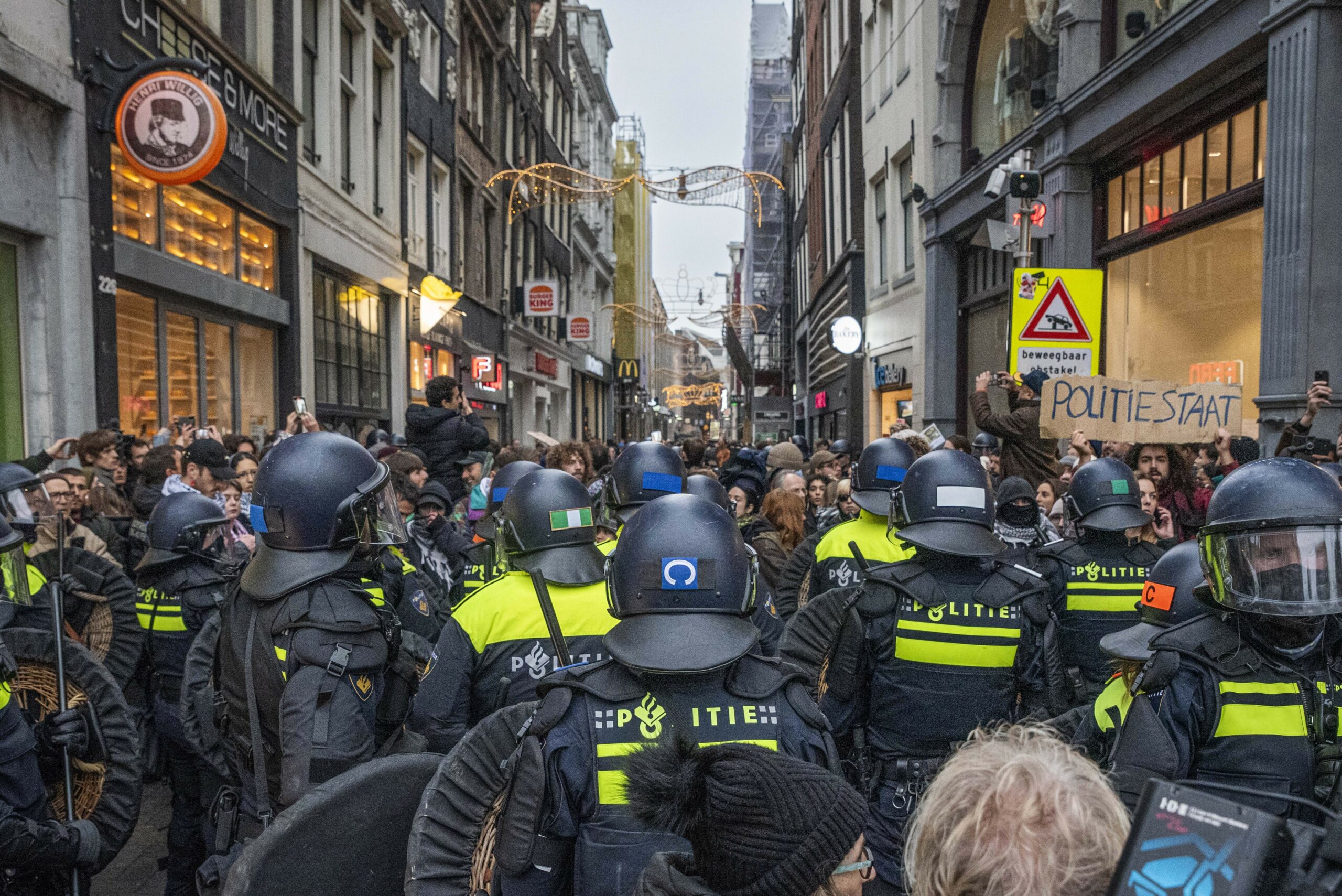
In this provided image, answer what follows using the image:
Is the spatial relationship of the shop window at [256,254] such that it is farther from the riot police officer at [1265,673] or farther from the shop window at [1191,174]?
the riot police officer at [1265,673]

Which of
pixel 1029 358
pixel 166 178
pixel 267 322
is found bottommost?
pixel 1029 358

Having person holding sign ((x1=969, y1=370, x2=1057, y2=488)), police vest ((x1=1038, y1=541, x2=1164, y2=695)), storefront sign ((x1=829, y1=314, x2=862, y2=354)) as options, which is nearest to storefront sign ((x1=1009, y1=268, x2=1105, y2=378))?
person holding sign ((x1=969, y1=370, x2=1057, y2=488))

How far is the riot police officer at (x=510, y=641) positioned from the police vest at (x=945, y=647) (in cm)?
107

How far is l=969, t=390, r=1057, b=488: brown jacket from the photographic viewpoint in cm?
785

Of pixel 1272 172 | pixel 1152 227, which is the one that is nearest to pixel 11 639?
pixel 1272 172

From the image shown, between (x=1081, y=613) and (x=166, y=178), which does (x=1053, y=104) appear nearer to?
(x=1081, y=613)

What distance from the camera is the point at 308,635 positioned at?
2.91 m

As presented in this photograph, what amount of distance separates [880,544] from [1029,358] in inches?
127

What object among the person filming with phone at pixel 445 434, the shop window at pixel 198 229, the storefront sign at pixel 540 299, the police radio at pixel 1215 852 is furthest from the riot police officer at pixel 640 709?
the storefront sign at pixel 540 299

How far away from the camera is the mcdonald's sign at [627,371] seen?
51.8m

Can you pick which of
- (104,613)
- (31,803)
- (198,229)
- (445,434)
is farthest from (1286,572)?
(198,229)

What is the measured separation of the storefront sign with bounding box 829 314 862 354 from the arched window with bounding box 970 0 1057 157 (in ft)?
21.1

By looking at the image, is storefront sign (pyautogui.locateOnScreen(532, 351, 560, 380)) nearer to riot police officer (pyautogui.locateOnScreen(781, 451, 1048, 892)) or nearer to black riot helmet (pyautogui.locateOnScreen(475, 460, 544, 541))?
black riot helmet (pyautogui.locateOnScreen(475, 460, 544, 541))

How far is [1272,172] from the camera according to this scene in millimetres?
7195
